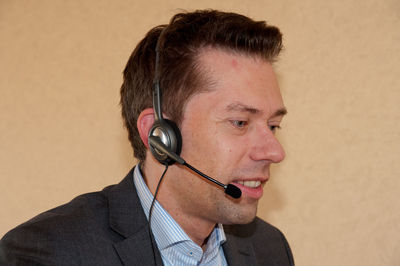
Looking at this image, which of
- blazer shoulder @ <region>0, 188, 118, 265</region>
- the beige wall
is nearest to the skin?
blazer shoulder @ <region>0, 188, 118, 265</region>

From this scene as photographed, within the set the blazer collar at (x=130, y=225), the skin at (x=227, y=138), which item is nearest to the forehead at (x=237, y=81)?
the skin at (x=227, y=138)

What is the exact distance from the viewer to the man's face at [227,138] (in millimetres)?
1119

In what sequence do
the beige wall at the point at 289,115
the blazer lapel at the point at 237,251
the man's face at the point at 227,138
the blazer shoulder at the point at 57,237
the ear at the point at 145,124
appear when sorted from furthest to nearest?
the beige wall at the point at 289,115 < the blazer lapel at the point at 237,251 < the ear at the point at 145,124 < the man's face at the point at 227,138 < the blazer shoulder at the point at 57,237

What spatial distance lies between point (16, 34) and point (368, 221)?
177 centimetres

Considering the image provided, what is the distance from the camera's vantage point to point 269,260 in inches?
56.5

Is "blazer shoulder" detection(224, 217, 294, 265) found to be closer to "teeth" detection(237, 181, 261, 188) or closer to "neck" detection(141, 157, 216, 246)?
"neck" detection(141, 157, 216, 246)

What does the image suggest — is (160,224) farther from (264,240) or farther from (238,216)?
(264,240)

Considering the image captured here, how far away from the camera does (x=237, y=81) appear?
114 centimetres

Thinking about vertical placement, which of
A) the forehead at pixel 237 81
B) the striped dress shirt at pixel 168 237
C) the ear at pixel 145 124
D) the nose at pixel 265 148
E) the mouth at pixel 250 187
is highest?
the forehead at pixel 237 81

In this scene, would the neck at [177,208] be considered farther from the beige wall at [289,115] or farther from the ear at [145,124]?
the beige wall at [289,115]

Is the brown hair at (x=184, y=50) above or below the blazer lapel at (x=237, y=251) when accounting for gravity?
above

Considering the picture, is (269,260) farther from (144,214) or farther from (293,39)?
(293,39)

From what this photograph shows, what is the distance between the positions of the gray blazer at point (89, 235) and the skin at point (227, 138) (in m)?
0.14

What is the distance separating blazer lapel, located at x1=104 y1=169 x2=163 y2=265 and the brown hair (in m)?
0.16
